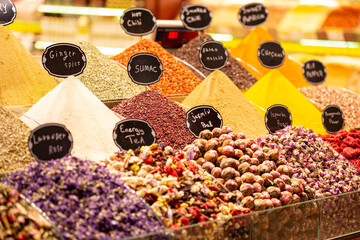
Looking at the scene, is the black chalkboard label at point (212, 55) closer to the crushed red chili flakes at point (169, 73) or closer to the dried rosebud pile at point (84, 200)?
the crushed red chili flakes at point (169, 73)

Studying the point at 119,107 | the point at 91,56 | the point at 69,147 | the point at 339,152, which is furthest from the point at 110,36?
the point at 69,147

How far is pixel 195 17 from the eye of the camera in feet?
9.20

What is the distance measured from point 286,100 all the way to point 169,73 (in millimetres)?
610

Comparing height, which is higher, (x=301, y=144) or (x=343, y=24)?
(x=343, y=24)

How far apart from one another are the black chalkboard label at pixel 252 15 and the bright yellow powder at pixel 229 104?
0.86 metres

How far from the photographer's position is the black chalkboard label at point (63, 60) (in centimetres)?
186

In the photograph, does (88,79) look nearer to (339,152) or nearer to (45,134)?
(45,134)

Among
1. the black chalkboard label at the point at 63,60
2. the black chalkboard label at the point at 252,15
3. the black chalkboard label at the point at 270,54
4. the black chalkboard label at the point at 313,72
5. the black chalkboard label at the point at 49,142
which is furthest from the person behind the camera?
the black chalkboard label at the point at 252,15

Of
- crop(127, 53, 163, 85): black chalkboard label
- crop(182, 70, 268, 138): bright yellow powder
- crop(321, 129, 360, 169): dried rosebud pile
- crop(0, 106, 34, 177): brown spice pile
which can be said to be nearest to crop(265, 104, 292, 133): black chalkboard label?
crop(182, 70, 268, 138): bright yellow powder

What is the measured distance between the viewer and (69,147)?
1432 mm

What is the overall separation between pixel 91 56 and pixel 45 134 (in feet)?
3.57

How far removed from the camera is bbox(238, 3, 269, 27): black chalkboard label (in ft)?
9.85

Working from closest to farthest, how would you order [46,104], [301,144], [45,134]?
[45,134], [46,104], [301,144]

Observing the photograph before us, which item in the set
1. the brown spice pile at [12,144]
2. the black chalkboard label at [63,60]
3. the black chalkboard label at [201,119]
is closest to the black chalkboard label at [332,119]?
the black chalkboard label at [201,119]
